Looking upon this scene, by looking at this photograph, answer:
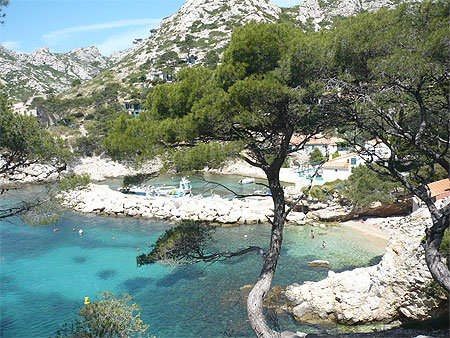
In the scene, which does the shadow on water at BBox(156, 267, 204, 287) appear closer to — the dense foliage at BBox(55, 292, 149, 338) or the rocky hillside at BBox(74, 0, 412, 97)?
the dense foliage at BBox(55, 292, 149, 338)

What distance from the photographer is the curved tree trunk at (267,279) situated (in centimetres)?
597

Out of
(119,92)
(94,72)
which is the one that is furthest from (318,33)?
(94,72)

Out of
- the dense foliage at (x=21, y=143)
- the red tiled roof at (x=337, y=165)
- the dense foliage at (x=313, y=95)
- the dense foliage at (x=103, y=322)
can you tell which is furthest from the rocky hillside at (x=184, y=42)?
the dense foliage at (x=103, y=322)

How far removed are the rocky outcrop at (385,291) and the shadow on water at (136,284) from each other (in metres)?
6.96

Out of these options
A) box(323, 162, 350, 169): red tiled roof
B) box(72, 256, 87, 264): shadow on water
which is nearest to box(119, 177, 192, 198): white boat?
box(72, 256, 87, 264): shadow on water

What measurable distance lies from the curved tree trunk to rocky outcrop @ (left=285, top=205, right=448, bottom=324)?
17.5ft

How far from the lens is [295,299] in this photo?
12156 mm

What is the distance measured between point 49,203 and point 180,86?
4982 millimetres

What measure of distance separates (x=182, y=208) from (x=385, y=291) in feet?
61.7

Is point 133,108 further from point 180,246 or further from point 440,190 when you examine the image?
point 180,246

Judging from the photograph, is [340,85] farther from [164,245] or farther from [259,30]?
[164,245]

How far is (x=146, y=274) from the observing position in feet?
53.0

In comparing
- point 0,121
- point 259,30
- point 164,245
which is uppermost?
point 259,30

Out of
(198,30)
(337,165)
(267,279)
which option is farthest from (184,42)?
(267,279)
